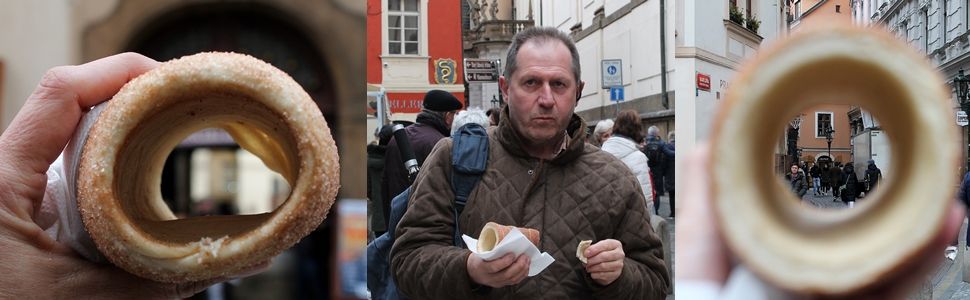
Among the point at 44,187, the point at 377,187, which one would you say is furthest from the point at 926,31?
the point at 44,187

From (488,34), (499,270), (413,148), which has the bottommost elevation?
(499,270)

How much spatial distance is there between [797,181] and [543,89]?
250mm

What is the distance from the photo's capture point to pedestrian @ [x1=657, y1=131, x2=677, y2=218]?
68cm

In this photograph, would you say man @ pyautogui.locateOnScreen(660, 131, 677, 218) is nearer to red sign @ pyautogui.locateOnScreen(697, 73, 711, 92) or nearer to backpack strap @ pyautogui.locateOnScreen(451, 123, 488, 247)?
red sign @ pyautogui.locateOnScreen(697, 73, 711, 92)

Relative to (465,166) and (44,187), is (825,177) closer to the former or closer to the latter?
(465,166)

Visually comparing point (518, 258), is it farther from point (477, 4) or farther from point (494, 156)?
point (477, 4)

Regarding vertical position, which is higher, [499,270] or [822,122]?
[822,122]

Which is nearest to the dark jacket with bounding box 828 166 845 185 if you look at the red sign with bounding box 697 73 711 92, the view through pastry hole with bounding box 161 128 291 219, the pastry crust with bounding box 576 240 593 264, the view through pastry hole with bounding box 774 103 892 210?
the view through pastry hole with bounding box 774 103 892 210

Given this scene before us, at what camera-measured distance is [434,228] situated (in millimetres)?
714

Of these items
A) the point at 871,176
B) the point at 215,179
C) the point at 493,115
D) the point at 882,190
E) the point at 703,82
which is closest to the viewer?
the point at 882,190

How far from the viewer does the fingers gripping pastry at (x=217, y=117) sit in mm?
450

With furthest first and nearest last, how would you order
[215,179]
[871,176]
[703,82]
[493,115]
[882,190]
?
[215,179] < [493,115] < [703,82] < [871,176] < [882,190]

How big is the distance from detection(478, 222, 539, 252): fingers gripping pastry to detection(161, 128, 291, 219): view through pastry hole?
1.23 ft

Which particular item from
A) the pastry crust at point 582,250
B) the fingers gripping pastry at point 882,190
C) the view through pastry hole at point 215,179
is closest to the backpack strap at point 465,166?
the pastry crust at point 582,250
